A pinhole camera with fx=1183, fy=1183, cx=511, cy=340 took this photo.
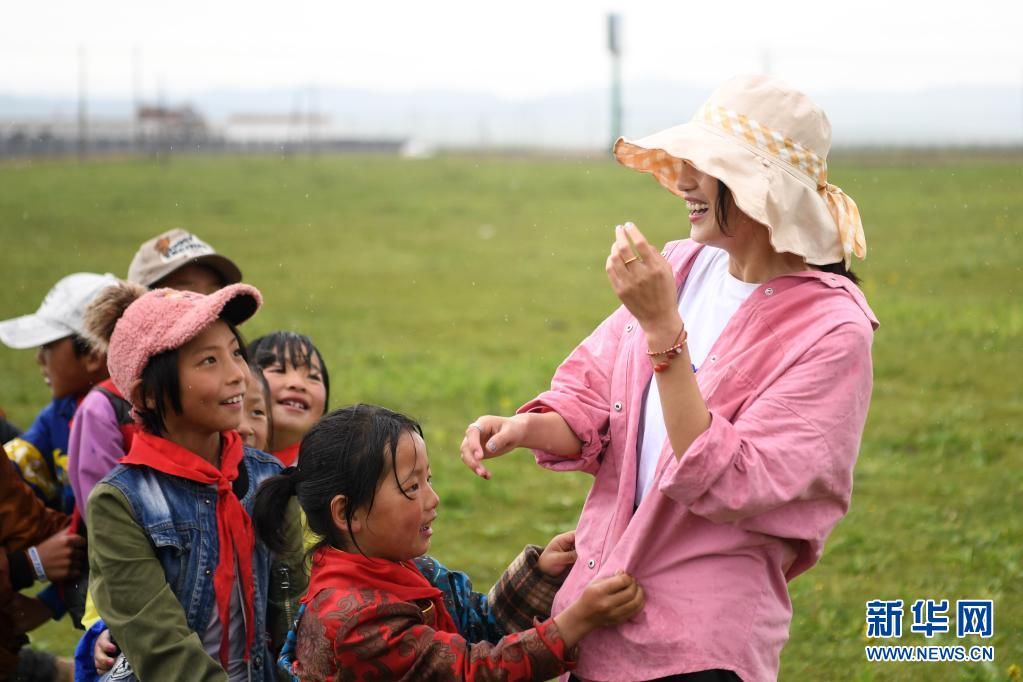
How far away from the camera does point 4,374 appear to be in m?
10.0

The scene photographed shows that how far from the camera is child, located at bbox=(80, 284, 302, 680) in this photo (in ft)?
8.96

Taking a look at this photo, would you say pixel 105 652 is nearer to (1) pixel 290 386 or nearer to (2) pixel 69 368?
(1) pixel 290 386

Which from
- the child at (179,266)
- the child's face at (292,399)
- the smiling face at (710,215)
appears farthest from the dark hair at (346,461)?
the child at (179,266)

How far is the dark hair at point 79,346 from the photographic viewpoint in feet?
14.0

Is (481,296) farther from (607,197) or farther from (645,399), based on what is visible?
(645,399)

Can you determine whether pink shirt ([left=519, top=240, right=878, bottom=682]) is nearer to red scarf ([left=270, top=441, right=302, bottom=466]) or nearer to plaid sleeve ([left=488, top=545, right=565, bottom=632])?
plaid sleeve ([left=488, top=545, right=565, bottom=632])

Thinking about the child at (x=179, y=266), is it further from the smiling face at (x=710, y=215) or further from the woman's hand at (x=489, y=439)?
the smiling face at (x=710, y=215)

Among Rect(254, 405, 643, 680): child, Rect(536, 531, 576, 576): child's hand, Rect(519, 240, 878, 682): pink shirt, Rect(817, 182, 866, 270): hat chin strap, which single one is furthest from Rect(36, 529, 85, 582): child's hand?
Rect(817, 182, 866, 270): hat chin strap

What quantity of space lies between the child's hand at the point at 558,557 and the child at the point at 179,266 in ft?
6.31

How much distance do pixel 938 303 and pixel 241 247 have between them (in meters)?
11.0

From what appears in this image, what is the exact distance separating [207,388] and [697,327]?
1231 mm

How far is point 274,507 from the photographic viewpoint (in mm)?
2961

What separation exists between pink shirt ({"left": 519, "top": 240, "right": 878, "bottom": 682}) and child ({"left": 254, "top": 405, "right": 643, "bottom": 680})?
0.29ft

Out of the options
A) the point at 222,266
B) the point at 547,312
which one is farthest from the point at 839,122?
the point at 222,266
